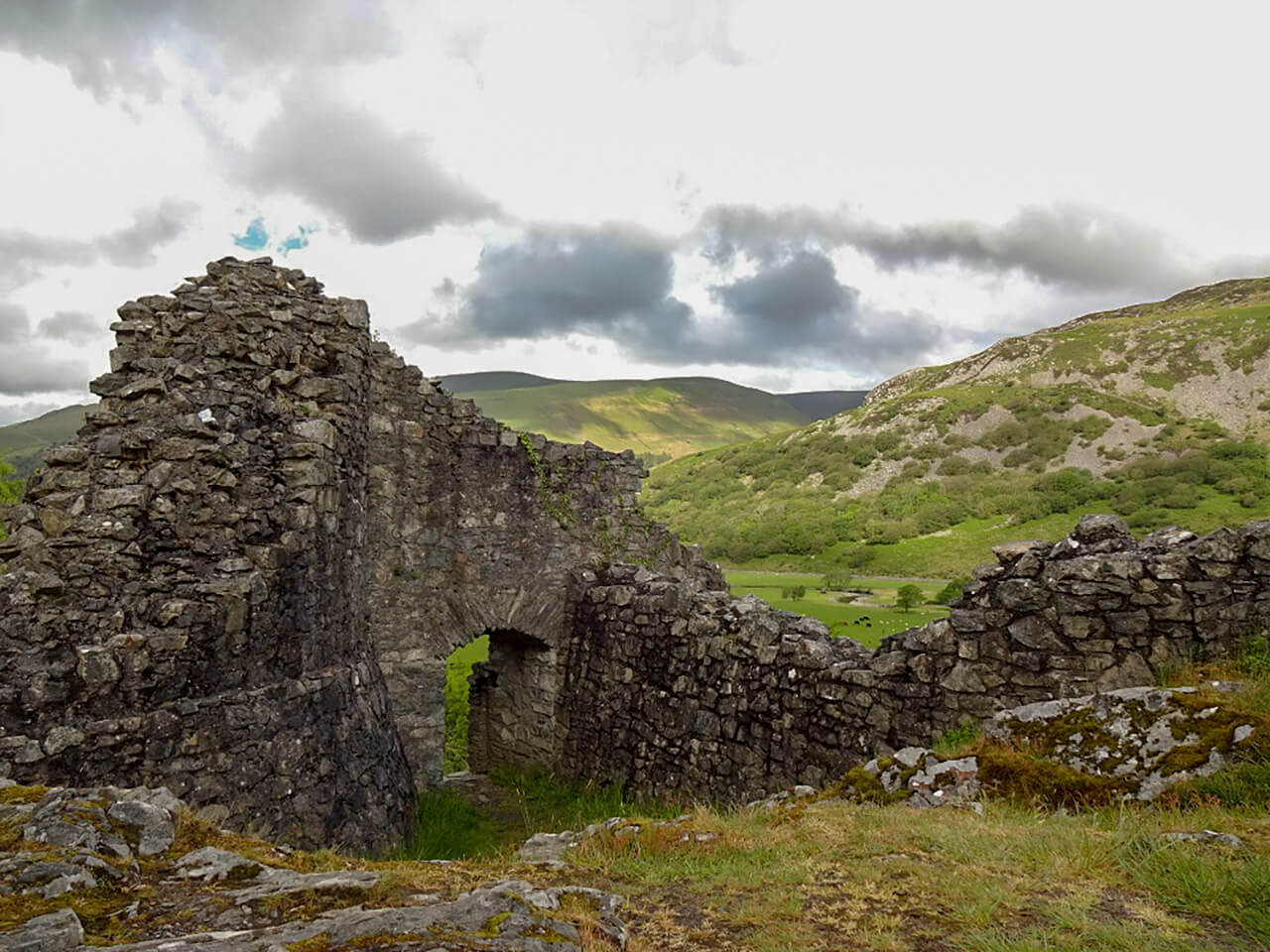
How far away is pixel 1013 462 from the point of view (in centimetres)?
6056

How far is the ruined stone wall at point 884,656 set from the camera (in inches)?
239

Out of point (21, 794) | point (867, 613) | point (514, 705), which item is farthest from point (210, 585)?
point (867, 613)

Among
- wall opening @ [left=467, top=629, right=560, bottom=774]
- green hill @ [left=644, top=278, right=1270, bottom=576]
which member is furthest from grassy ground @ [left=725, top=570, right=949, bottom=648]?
green hill @ [left=644, top=278, right=1270, bottom=576]

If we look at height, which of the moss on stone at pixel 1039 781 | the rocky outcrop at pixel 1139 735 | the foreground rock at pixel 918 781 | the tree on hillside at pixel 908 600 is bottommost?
the tree on hillside at pixel 908 600

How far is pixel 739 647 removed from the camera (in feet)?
29.8

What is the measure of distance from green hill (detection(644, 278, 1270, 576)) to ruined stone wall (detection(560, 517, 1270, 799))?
26.2 metres

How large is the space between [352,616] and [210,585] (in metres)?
2.64

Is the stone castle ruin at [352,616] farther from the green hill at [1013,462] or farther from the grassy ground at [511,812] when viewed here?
the green hill at [1013,462]

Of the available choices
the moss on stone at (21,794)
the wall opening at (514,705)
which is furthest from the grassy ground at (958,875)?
the wall opening at (514,705)

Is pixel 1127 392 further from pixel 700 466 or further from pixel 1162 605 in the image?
pixel 1162 605

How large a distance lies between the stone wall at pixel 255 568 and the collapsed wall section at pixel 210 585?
0.06ft

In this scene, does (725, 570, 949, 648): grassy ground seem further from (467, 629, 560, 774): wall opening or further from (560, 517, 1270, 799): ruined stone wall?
(467, 629, 560, 774): wall opening

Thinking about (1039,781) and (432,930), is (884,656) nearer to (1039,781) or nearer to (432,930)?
(1039,781)

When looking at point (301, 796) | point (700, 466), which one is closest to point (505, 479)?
point (301, 796)
